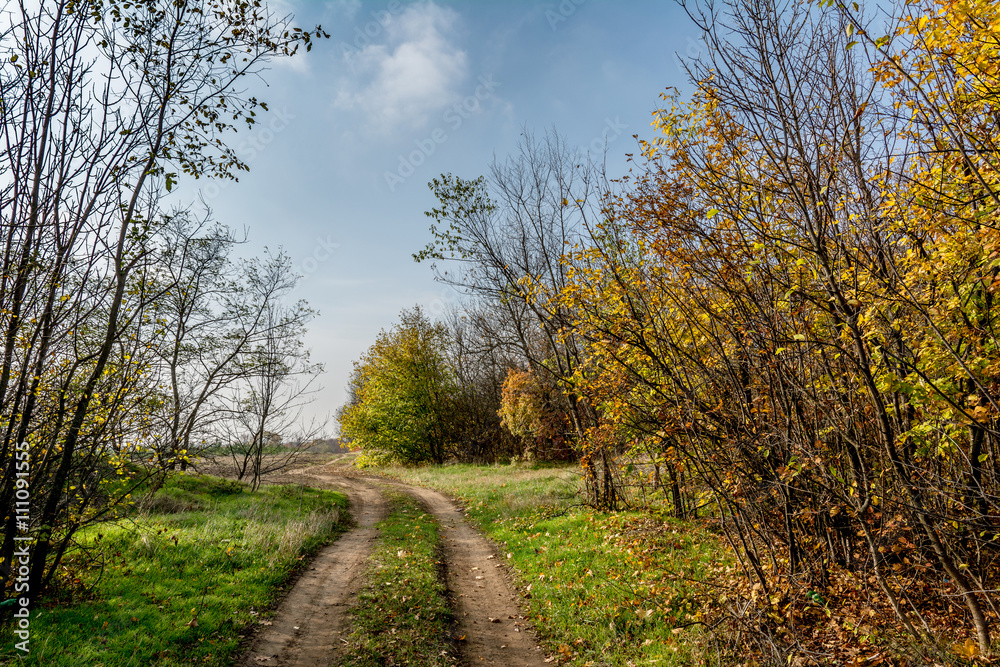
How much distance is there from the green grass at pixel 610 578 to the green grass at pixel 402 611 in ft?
4.57

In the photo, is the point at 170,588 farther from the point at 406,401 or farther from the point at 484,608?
the point at 406,401

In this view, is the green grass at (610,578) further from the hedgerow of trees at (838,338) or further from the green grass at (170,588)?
the green grass at (170,588)

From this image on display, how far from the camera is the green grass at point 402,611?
5550 mm

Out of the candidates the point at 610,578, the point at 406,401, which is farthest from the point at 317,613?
the point at 406,401

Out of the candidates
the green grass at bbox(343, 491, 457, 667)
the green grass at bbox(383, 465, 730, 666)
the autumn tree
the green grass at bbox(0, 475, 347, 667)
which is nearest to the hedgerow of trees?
the green grass at bbox(383, 465, 730, 666)

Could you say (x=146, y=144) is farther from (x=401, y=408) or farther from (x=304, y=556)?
(x=401, y=408)

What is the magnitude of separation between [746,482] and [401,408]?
2686 cm

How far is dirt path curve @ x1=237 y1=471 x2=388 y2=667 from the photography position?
5.50 m

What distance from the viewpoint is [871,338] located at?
4.36 metres

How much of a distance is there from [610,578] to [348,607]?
3925 millimetres

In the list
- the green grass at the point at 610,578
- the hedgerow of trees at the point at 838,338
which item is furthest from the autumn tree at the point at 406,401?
the hedgerow of trees at the point at 838,338

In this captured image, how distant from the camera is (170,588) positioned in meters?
6.82

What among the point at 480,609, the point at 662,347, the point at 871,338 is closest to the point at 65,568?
the point at 480,609

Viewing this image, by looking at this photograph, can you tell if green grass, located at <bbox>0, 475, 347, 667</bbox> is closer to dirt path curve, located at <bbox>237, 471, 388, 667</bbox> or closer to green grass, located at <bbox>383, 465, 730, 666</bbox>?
dirt path curve, located at <bbox>237, 471, 388, 667</bbox>
